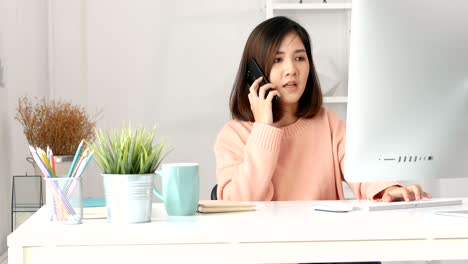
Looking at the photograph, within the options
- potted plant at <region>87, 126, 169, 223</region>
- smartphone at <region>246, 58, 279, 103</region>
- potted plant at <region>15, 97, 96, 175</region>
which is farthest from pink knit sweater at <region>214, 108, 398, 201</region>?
potted plant at <region>15, 97, 96, 175</region>

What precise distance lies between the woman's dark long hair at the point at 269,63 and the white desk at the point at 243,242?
928 millimetres

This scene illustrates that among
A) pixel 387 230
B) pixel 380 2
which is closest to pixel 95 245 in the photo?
pixel 387 230

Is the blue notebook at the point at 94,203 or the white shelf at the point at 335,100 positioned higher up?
the white shelf at the point at 335,100

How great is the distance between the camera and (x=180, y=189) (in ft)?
4.72

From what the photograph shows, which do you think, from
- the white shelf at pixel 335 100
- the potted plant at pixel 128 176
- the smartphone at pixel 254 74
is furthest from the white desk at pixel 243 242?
the white shelf at pixel 335 100

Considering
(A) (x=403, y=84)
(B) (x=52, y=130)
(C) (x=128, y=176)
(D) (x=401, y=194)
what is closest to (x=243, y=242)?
(C) (x=128, y=176)

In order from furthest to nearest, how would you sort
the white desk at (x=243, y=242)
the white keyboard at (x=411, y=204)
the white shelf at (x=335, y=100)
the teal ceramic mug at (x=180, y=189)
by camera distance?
the white shelf at (x=335, y=100) < the white keyboard at (x=411, y=204) < the teal ceramic mug at (x=180, y=189) < the white desk at (x=243, y=242)

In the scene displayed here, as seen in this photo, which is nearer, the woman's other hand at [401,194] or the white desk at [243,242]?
the white desk at [243,242]

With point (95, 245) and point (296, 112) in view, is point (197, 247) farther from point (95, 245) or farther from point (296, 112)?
point (296, 112)

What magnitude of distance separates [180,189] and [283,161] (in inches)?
27.5

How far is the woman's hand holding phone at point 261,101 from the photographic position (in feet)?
6.58

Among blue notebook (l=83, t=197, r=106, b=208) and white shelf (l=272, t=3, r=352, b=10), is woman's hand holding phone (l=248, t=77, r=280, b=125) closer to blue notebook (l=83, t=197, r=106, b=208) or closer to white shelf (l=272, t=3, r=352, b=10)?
blue notebook (l=83, t=197, r=106, b=208)

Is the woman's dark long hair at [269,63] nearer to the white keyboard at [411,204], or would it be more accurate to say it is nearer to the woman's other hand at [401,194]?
the woman's other hand at [401,194]

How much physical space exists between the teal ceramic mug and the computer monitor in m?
0.33
